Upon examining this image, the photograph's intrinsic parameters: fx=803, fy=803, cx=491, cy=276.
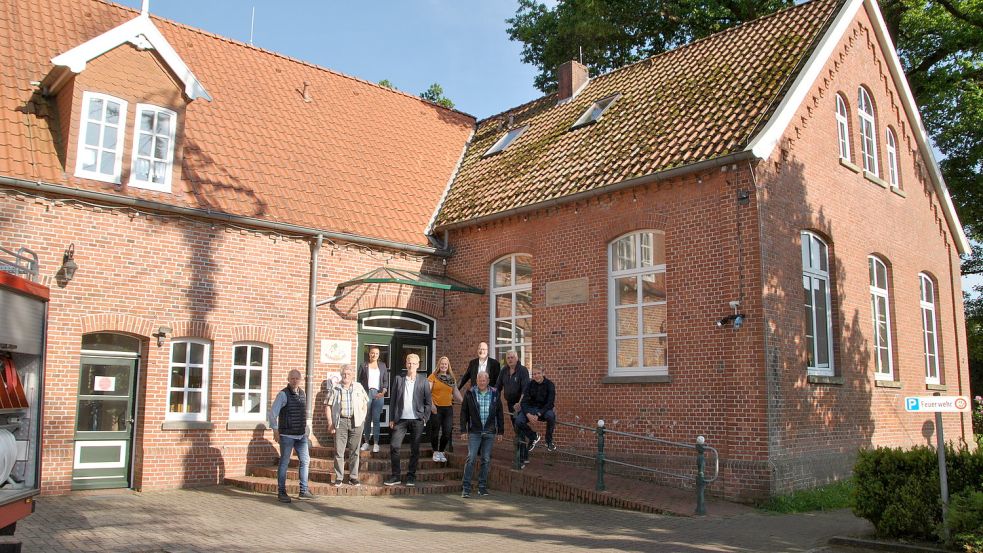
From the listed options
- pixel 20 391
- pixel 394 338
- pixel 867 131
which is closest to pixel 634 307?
pixel 394 338

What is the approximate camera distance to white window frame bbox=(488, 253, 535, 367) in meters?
14.9

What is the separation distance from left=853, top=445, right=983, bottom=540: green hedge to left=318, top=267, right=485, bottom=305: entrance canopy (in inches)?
318

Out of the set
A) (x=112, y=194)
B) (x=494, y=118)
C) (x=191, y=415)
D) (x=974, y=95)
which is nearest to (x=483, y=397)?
(x=191, y=415)

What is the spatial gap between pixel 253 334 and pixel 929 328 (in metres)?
13.3

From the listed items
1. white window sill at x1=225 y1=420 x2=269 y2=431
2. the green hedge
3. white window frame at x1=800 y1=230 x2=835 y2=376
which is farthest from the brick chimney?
the green hedge

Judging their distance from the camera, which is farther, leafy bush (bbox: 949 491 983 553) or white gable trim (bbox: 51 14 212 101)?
white gable trim (bbox: 51 14 212 101)

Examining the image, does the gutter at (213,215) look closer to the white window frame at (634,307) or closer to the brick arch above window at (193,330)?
the brick arch above window at (193,330)

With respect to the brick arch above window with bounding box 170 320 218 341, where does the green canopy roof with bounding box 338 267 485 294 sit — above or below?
above

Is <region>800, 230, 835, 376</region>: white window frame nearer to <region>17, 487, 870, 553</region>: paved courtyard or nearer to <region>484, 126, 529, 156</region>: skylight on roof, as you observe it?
<region>17, 487, 870, 553</region>: paved courtyard

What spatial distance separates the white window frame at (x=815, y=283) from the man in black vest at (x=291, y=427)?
7.61 m

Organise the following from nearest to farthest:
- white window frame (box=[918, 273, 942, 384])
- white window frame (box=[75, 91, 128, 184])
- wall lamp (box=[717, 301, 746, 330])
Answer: wall lamp (box=[717, 301, 746, 330]) < white window frame (box=[75, 91, 128, 184]) < white window frame (box=[918, 273, 942, 384])

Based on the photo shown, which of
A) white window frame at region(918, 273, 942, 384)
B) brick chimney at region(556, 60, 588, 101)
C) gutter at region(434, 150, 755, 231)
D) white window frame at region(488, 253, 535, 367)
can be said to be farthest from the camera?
brick chimney at region(556, 60, 588, 101)

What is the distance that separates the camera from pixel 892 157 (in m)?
16.1

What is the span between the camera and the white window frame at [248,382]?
13070mm
